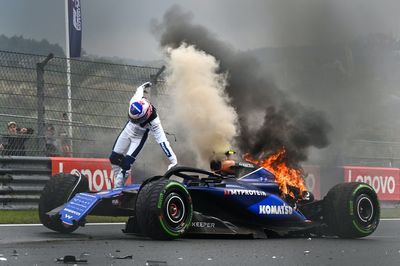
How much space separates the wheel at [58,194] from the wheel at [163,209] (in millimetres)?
1011

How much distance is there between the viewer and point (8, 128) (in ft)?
39.3

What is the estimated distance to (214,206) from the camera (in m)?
7.51

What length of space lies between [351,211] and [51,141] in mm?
6171

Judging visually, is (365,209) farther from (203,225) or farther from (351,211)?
(203,225)

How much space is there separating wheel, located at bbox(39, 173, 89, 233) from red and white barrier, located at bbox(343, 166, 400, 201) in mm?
9511

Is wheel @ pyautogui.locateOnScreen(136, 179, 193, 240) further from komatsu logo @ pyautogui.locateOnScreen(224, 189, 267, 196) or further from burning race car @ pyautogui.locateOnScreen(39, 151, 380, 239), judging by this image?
komatsu logo @ pyautogui.locateOnScreen(224, 189, 267, 196)

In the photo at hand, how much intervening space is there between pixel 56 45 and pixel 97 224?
11298mm

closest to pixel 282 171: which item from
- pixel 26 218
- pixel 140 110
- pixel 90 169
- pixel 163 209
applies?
pixel 140 110

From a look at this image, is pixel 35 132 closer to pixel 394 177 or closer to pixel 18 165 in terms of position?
pixel 18 165

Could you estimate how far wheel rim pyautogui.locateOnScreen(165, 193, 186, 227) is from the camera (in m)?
6.87

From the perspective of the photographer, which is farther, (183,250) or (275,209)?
(275,209)

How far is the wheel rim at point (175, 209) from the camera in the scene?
22.5 feet

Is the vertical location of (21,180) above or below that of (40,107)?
below

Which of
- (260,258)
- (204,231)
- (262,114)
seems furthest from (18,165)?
(260,258)
